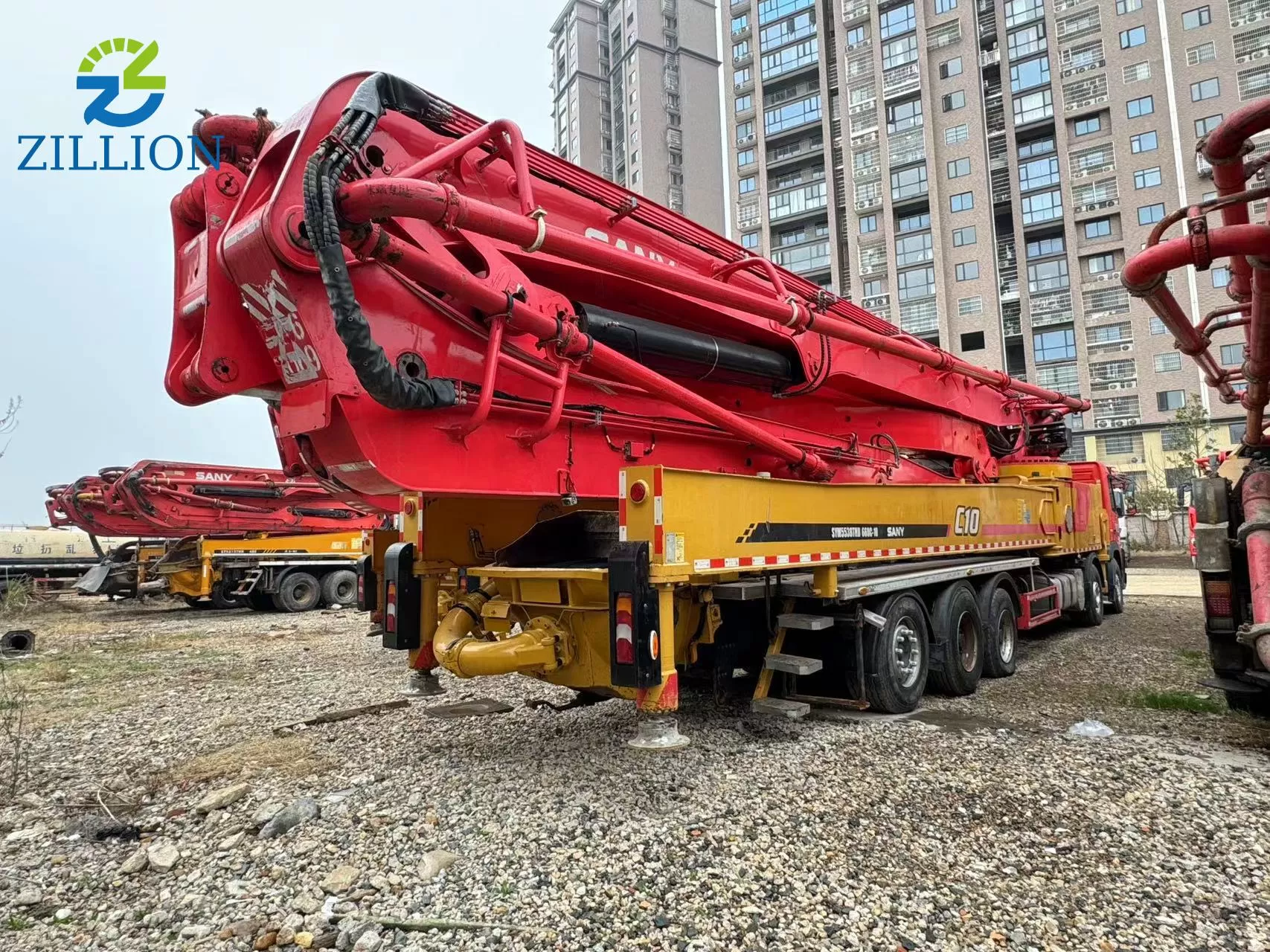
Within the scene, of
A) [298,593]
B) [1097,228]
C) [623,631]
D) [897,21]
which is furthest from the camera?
[897,21]

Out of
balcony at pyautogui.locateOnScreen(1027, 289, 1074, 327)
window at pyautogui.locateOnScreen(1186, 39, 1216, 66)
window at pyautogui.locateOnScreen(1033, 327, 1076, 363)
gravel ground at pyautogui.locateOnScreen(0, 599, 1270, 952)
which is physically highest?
window at pyautogui.locateOnScreen(1186, 39, 1216, 66)

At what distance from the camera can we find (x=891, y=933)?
2.66 metres

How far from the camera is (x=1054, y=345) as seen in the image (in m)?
42.6

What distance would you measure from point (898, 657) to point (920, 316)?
43.4 metres

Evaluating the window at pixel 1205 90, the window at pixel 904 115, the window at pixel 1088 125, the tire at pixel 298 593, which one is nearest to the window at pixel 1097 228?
A: the window at pixel 1088 125

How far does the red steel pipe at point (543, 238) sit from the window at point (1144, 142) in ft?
150

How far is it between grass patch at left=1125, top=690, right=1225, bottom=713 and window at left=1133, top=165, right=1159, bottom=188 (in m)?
44.9

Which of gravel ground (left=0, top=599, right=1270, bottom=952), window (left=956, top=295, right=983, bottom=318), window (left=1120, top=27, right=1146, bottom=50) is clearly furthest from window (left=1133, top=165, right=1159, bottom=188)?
gravel ground (left=0, top=599, right=1270, bottom=952)

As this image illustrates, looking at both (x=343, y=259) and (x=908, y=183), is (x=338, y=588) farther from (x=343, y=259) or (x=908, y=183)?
(x=908, y=183)

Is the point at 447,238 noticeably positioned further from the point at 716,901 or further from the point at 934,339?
the point at 934,339

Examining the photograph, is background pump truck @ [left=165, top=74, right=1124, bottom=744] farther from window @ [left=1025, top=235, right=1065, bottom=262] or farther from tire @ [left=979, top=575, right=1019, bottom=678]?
window @ [left=1025, top=235, right=1065, bottom=262]

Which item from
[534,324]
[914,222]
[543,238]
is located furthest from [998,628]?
[914,222]

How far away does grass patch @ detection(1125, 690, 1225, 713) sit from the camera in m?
5.48

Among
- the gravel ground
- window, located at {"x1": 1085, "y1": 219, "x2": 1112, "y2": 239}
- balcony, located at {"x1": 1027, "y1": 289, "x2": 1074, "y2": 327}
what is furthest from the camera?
balcony, located at {"x1": 1027, "y1": 289, "x2": 1074, "y2": 327}
